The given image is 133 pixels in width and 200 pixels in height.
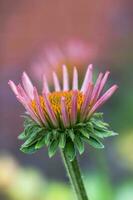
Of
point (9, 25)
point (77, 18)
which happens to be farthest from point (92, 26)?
point (9, 25)

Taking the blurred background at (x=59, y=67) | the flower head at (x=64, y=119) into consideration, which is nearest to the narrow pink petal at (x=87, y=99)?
the flower head at (x=64, y=119)

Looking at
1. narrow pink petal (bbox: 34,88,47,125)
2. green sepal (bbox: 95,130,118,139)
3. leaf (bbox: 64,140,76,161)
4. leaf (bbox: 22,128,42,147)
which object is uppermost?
narrow pink petal (bbox: 34,88,47,125)

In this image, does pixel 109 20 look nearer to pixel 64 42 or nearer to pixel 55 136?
pixel 64 42

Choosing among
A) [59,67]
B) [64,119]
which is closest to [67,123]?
[64,119]

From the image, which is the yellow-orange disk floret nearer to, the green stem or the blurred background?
the green stem

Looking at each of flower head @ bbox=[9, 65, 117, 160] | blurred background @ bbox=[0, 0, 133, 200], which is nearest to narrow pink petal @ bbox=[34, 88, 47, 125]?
flower head @ bbox=[9, 65, 117, 160]

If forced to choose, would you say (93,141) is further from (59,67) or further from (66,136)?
(59,67)

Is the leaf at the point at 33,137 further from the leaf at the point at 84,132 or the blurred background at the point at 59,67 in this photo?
the blurred background at the point at 59,67

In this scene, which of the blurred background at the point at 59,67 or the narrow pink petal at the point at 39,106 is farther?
the blurred background at the point at 59,67
